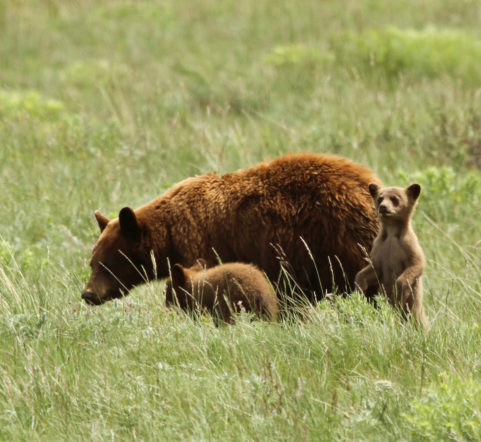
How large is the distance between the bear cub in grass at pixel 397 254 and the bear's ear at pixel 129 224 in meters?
1.65

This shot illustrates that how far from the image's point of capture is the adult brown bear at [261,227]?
5246 millimetres

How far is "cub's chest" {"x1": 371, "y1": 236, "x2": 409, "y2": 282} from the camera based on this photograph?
4.77 metres

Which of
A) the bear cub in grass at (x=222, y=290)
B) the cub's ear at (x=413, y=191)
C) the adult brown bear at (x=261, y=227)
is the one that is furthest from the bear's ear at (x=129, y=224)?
the cub's ear at (x=413, y=191)

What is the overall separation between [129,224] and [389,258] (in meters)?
1.88

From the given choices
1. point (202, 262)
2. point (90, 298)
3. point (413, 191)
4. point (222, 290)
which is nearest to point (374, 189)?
point (413, 191)

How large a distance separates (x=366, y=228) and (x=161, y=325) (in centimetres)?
147

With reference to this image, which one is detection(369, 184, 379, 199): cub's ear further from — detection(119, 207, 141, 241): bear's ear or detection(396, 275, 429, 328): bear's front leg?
detection(119, 207, 141, 241): bear's ear

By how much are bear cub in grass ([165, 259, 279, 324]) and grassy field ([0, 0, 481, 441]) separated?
7.6 inches

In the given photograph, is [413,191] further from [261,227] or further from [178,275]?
[178,275]

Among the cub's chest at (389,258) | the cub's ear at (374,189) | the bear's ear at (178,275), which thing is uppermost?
the cub's ear at (374,189)

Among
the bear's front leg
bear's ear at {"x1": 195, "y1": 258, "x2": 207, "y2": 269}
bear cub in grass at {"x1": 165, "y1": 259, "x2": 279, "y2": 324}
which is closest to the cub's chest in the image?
the bear's front leg

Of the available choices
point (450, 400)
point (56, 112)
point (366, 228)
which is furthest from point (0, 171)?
point (450, 400)

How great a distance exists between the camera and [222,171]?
8.15 meters

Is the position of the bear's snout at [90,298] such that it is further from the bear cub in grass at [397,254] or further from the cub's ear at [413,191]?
the cub's ear at [413,191]
